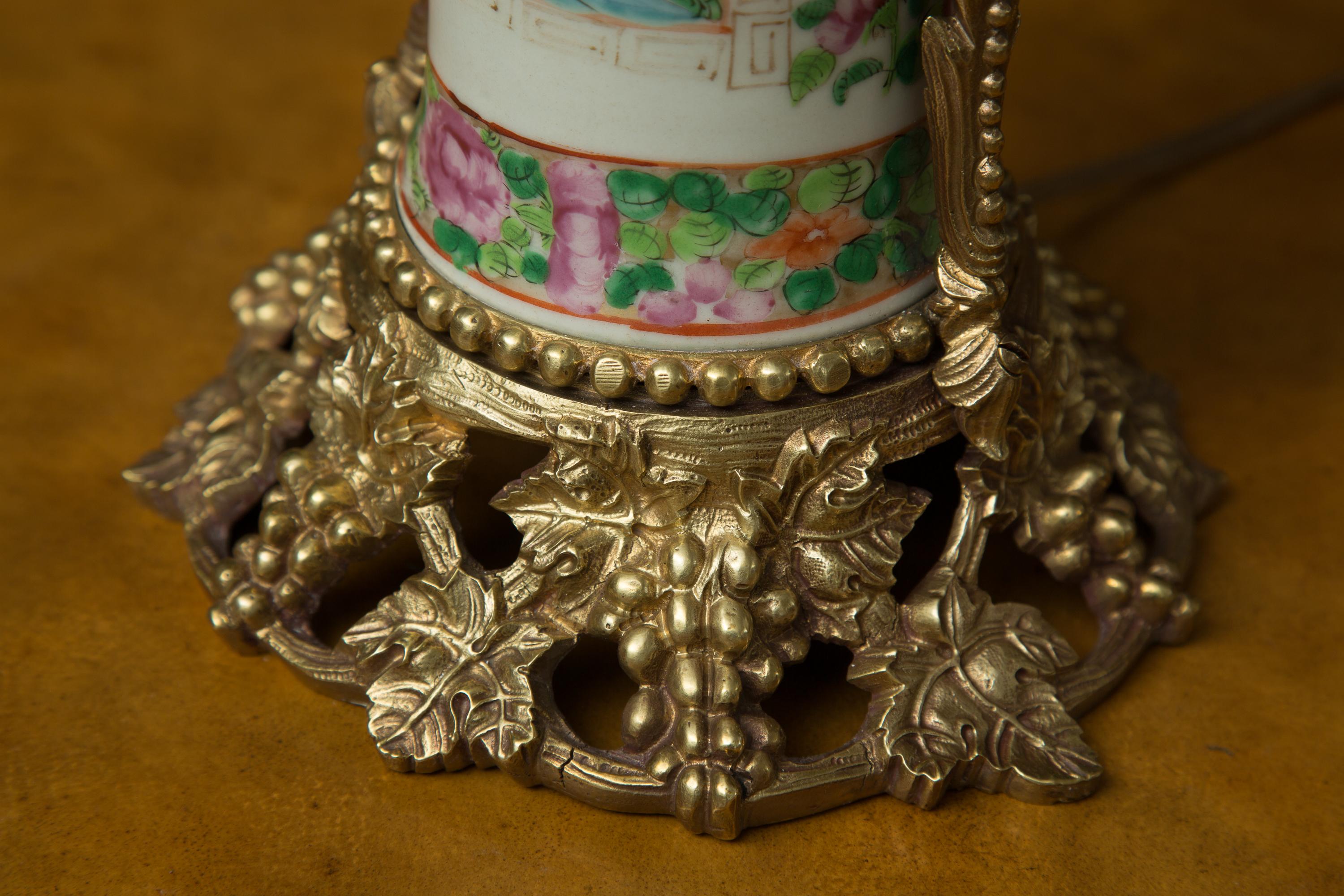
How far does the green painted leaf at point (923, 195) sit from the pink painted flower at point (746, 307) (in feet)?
0.31

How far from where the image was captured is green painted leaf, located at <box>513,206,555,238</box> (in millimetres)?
824

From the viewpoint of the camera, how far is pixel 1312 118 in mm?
1432

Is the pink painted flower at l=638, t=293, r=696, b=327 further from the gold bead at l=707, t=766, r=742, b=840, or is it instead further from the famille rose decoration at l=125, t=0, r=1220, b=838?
the gold bead at l=707, t=766, r=742, b=840

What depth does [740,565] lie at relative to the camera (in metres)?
0.82

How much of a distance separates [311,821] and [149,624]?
0.64ft

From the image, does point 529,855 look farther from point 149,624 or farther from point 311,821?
point 149,624

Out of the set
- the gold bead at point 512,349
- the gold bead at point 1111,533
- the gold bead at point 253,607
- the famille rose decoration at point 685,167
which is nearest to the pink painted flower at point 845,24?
the famille rose decoration at point 685,167

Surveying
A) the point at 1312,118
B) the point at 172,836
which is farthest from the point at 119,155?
the point at 1312,118

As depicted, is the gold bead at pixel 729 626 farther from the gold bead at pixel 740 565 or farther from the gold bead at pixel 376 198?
the gold bead at pixel 376 198

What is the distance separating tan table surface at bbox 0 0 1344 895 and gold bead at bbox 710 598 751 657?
0.11 m

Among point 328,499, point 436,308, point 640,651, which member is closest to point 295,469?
point 328,499

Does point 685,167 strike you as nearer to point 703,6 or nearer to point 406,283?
point 703,6

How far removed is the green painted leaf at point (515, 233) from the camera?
83 cm

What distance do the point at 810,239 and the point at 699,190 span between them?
0.07 m
